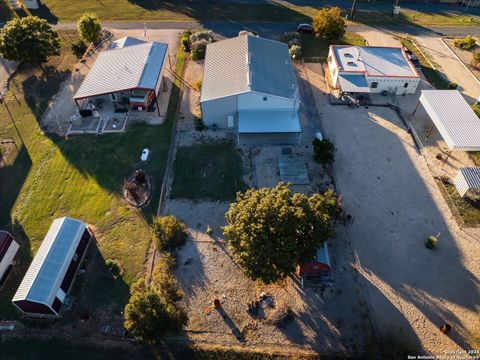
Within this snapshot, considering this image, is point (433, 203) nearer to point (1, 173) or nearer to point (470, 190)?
point (470, 190)

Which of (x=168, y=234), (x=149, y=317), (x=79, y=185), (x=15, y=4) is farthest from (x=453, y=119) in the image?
(x=15, y=4)

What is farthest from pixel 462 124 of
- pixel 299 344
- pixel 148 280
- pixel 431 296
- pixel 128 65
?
pixel 128 65

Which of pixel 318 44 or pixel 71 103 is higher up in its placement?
pixel 318 44

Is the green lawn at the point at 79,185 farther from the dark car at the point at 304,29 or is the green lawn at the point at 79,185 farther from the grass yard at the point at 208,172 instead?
the dark car at the point at 304,29

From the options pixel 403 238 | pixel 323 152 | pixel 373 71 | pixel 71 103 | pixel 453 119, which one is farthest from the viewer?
pixel 373 71

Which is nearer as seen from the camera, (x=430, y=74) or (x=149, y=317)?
(x=149, y=317)

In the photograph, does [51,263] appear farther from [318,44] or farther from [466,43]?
[466,43]
